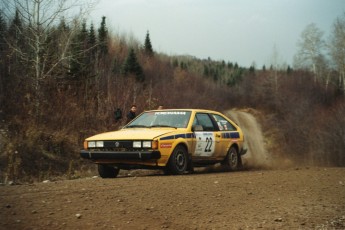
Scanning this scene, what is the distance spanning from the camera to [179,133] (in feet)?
30.5

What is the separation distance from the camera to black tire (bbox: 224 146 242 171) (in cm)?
1112

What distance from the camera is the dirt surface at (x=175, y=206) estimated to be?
478 cm

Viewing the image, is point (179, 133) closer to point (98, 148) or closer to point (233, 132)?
point (98, 148)

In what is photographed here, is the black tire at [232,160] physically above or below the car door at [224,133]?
below

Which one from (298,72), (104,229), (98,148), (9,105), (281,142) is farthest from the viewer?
(298,72)

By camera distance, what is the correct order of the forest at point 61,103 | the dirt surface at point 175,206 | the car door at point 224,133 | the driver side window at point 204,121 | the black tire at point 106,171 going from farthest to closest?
the forest at point 61,103 < the car door at point 224,133 < the driver side window at point 204,121 < the black tire at point 106,171 < the dirt surface at point 175,206

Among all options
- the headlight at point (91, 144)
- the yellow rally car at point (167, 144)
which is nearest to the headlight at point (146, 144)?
the yellow rally car at point (167, 144)

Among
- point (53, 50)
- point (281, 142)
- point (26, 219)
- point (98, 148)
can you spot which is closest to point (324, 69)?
point (281, 142)

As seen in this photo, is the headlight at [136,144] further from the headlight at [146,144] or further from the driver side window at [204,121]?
the driver side window at [204,121]

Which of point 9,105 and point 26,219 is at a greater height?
point 9,105

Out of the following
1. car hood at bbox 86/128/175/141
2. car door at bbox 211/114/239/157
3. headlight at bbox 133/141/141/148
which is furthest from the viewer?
car door at bbox 211/114/239/157

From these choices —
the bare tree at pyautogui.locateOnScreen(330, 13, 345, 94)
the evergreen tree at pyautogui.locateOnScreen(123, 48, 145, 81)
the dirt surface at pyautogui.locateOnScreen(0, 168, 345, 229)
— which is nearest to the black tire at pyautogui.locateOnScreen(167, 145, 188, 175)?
the dirt surface at pyautogui.locateOnScreen(0, 168, 345, 229)

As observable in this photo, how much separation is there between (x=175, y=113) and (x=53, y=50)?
12.6 metres

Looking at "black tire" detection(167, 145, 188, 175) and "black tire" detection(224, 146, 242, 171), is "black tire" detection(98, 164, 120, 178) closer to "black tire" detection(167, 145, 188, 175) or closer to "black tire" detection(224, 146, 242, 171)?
"black tire" detection(167, 145, 188, 175)
